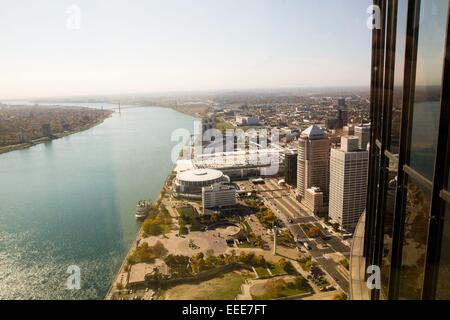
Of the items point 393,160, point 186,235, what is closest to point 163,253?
point 186,235

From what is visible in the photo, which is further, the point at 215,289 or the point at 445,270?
the point at 215,289

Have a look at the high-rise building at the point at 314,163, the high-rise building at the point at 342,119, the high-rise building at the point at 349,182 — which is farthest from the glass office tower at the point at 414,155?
the high-rise building at the point at 342,119

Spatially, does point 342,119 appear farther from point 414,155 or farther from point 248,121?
point 414,155

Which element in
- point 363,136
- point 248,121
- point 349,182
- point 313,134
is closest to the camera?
point 349,182

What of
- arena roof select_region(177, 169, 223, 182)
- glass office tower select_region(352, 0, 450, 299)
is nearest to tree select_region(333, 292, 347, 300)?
glass office tower select_region(352, 0, 450, 299)

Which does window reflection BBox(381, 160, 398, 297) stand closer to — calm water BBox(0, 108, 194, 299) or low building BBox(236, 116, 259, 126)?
calm water BBox(0, 108, 194, 299)

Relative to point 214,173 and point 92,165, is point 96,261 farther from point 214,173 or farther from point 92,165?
point 92,165

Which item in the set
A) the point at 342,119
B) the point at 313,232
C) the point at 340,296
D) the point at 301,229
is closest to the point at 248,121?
the point at 342,119
